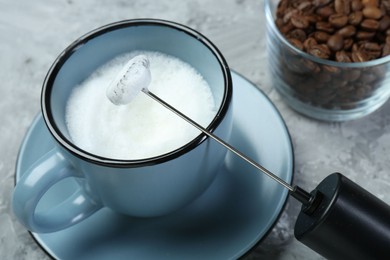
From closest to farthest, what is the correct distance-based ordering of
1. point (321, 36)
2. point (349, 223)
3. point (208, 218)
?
point (349, 223)
point (208, 218)
point (321, 36)

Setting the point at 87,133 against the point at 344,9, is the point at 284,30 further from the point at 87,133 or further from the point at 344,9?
the point at 87,133

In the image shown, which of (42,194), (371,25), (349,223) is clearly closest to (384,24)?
(371,25)

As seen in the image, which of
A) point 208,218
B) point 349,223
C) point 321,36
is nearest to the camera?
point 349,223

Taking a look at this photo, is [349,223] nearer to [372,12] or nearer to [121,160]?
[121,160]

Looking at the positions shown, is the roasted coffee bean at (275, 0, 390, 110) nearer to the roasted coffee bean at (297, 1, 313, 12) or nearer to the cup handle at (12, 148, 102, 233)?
the roasted coffee bean at (297, 1, 313, 12)

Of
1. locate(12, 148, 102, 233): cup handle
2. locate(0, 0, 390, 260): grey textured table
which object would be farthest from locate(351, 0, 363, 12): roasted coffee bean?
locate(12, 148, 102, 233): cup handle

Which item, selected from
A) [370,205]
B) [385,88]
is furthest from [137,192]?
[385,88]
